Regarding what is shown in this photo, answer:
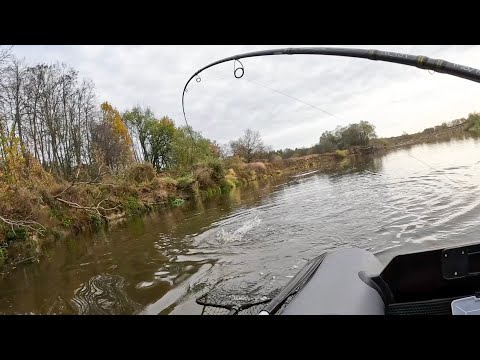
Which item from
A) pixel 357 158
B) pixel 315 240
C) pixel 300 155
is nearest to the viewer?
pixel 315 240

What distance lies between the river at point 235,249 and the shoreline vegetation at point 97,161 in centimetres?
168

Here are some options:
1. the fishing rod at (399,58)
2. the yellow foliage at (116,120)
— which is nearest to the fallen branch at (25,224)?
the fishing rod at (399,58)

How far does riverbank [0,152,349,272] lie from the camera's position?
974cm

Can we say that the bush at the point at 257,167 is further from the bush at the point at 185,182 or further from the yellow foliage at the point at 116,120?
the yellow foliage at the point at 116,120

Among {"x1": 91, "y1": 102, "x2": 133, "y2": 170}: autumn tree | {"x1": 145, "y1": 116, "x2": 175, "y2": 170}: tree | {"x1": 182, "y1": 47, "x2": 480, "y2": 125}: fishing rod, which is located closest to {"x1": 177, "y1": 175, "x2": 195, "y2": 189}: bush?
{"x1": 91, "y1": 102, "x2": 133, "y2": 170}: autumn tree

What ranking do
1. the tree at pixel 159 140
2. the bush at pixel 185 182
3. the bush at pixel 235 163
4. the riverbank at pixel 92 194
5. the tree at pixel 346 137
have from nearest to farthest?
the riverbank at pixel 92 194 < the tree at pixel 346 137 < the bush at pixel 185 182 < the bush at pixel 235 163 < the tree at pixel 159 140

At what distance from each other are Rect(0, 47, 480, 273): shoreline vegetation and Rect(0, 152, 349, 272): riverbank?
40mm

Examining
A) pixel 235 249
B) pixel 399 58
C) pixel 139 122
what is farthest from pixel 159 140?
pixel 399 58

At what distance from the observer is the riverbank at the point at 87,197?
9735 mm

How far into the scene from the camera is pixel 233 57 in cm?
338

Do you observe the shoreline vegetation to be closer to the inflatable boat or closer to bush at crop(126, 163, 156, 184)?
bush at crop(126, 163, 156, 184)
